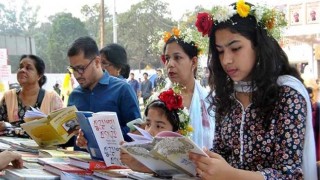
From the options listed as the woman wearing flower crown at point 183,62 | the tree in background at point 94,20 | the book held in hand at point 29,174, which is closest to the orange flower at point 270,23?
the book held in hand at point 29,174

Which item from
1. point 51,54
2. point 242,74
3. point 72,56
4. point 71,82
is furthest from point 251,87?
point 51,54

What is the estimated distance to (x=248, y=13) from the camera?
165cm

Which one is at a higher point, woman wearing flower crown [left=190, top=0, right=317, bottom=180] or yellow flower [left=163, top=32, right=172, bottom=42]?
yellow flower [left=163, top=32, right=172, bottom=42]

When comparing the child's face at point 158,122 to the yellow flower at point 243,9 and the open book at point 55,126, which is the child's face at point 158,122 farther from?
the yellow flower at point 243,9

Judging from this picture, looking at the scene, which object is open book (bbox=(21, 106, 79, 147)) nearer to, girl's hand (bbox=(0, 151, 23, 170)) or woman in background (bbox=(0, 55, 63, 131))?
girl's hand (bbox=(0, 151, 23, 170))

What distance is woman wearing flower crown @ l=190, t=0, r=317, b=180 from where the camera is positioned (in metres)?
1.43

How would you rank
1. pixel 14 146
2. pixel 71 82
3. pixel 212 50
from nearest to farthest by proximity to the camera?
pixel 212 50 < pixel 14 146 < pixel 71 82

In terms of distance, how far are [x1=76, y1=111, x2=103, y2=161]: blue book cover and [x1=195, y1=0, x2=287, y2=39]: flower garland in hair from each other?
0.67 meters

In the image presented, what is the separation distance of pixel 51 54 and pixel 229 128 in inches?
1272

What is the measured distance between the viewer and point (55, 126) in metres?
2.56

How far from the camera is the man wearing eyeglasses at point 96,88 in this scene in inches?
113

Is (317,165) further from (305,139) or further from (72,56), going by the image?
(72,56)

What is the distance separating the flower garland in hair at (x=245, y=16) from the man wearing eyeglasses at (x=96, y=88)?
48.1 inches

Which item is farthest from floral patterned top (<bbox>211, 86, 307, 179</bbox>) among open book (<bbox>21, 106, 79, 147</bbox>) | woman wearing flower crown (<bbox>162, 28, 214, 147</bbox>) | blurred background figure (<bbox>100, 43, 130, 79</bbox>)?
blurred background figure (<bbox>100, 43, 130, 79</bbox>)
